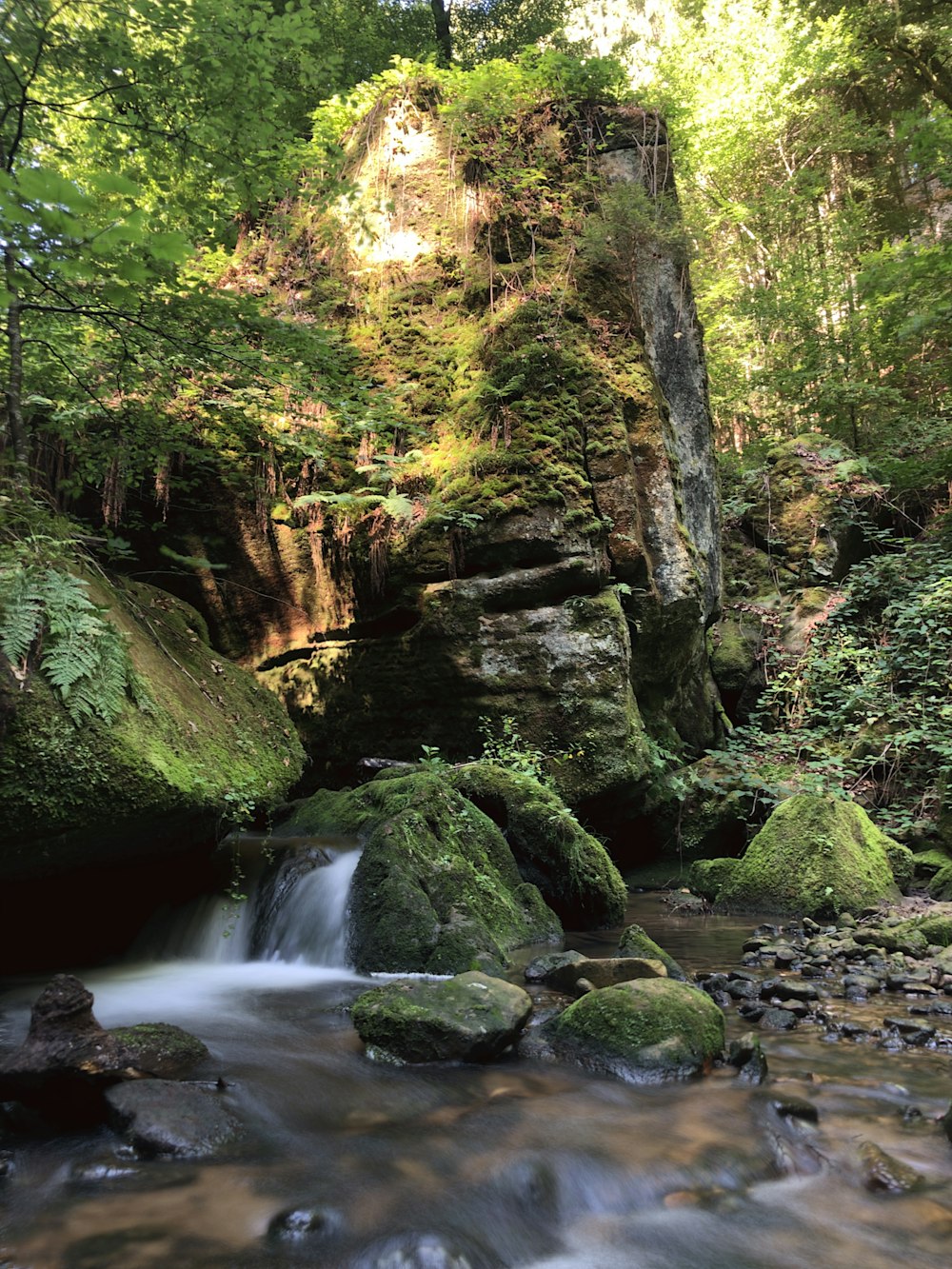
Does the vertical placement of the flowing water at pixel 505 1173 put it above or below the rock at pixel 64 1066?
below

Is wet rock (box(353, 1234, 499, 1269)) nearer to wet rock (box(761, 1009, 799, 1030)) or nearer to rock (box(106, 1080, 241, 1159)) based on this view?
rock (box(106, 1080, 241, 1159))

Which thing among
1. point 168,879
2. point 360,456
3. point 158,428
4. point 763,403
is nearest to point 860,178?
point 763,403

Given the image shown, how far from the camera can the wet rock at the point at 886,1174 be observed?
2.70 m

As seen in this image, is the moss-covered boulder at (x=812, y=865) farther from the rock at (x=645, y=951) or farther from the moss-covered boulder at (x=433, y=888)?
the rock at (x=645, y=951)

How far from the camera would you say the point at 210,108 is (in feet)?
16.6

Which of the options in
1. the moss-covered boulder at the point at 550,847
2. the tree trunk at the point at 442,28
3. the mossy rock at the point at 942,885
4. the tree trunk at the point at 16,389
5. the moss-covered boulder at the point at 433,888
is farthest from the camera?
Result: the tree trunk at the point at 442,28

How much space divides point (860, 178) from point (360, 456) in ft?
54.5

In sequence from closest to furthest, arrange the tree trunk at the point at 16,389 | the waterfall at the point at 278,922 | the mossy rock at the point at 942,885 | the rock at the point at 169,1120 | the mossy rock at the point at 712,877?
the rock at the point at 169,1120, the tree trunk at the point at 16,389, the waterfall at the point at 278,922, the mossy rock at the point at 942,885, the mossy rock at the point at 712,877

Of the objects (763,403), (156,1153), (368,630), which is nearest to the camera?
(156,1153)

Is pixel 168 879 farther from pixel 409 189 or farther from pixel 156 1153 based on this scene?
pixel 409 189

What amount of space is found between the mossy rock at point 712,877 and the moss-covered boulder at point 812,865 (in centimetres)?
4

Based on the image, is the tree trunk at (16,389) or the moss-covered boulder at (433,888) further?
the moss-covered boulder at (433,888)

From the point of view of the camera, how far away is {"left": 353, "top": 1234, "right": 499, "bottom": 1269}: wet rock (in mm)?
2301

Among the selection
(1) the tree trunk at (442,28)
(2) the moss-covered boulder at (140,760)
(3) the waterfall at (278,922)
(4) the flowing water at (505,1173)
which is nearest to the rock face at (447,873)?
(3) the waterfall at (278,922)
